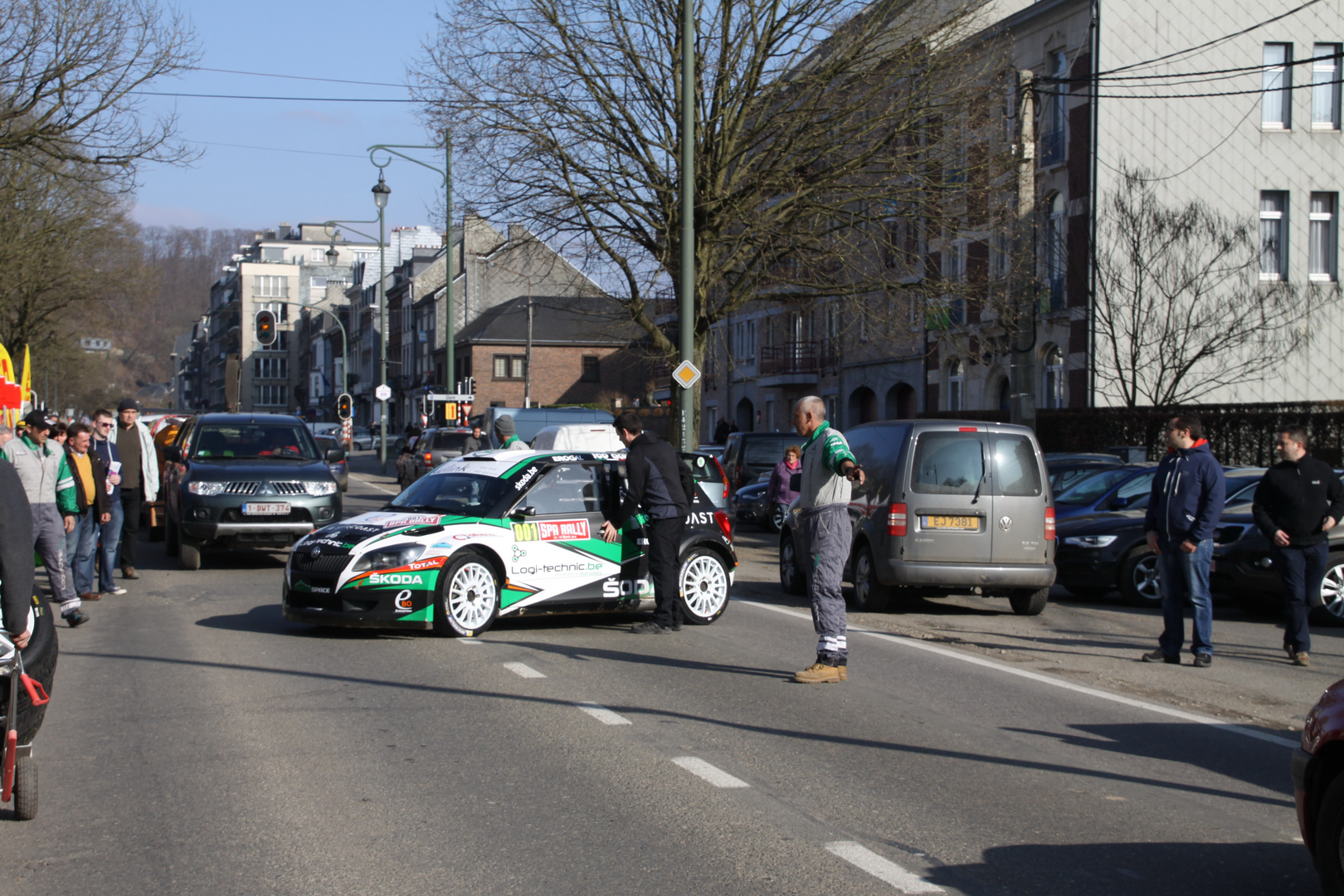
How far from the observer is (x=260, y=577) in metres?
15.6

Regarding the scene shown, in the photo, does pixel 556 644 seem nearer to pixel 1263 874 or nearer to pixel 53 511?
pixel 53 511

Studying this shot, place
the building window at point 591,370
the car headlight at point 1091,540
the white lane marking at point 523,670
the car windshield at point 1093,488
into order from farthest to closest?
the building window at point 591,370
the car windshield at point 1093,488
the car headlight at point 1091,540
the white lane marking at point 523,670

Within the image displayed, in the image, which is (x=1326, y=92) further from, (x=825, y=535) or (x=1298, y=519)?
(x=825, y=535)

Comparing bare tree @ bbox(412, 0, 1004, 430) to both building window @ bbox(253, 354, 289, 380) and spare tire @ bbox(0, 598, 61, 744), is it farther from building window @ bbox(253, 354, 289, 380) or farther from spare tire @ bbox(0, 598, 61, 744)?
building window @ bbox(253, 354, 289, 380)

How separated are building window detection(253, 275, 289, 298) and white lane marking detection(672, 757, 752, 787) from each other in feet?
430

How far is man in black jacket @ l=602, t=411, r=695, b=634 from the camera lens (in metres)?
11.0

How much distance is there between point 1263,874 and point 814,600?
4126 millimetres

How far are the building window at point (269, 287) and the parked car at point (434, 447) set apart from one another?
100 meters

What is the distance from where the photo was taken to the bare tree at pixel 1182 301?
2772 centimetres

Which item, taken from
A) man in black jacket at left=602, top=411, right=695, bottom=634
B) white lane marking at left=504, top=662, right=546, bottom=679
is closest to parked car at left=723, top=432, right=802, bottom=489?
man in black jacket at left=602, top=411, right=695, bottom=634

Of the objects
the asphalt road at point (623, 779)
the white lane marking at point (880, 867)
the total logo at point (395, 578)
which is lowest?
the asphalt road at point (623, 779)

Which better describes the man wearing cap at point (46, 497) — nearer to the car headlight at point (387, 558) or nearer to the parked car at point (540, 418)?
the car headlight at point (387, 558)

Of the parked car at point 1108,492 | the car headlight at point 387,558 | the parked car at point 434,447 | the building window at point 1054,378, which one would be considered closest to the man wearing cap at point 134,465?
the car headlight at point 387,558

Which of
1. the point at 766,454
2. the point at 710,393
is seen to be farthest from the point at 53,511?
the point at 710,393
